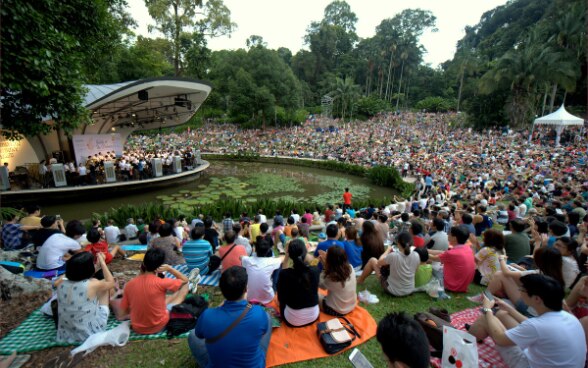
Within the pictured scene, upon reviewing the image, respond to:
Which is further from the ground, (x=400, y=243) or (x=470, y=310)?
Result: (x=400, y=243)

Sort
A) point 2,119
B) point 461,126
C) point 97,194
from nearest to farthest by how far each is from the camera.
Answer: point 2,119, point 97,194, point 461,126

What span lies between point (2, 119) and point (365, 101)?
40017 millimetres

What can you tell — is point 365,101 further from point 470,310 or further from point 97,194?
point 470,310

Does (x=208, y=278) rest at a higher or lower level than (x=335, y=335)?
lower

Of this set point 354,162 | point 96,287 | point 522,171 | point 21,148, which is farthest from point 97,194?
point 522,171

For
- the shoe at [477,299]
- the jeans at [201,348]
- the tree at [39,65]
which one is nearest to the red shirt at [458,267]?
the shoe at [477,299]

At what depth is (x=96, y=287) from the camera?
2764 millimetres

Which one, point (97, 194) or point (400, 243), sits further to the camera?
point (97, 194)

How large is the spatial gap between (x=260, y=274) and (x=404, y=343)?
224 centimetres

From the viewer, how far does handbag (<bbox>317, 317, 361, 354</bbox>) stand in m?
2.79

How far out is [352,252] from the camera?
4.56 m

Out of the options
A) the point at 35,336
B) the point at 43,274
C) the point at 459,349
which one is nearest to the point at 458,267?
the point at 459,349

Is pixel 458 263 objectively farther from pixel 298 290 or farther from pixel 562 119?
pixel 562 119

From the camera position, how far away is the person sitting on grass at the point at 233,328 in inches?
82.7
